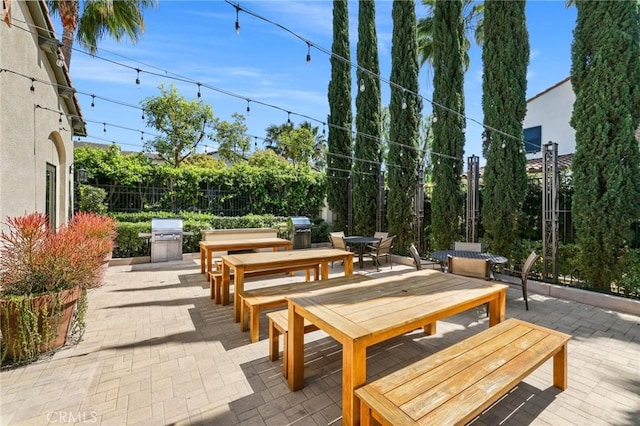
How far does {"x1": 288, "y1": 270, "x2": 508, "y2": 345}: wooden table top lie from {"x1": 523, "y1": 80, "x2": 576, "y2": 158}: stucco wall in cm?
1302

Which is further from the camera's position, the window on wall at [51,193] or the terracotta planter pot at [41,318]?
the window on wall at [51,193]

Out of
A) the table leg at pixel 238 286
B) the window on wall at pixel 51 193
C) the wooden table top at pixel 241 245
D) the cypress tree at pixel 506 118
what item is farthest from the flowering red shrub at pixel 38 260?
the cypress tree at pixel 506 118

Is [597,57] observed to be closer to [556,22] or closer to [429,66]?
[556,22]

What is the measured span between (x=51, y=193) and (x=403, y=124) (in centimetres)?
885

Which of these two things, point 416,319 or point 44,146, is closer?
point 416,319

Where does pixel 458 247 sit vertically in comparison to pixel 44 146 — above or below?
below

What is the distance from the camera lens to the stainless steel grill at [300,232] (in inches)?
372

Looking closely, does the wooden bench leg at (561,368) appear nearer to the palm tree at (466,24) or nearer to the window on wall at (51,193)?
the window on wall at (51,193)

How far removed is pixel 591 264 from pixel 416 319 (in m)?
4.89

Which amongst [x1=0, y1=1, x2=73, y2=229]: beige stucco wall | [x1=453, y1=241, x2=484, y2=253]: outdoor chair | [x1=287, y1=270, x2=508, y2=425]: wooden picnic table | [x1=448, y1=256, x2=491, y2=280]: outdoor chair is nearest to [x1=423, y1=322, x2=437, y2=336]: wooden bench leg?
[x1=287, y1=270, x2=508, y2=425]: wooden picnic table

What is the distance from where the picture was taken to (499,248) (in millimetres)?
6160

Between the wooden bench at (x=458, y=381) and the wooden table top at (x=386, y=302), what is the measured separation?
278 mm

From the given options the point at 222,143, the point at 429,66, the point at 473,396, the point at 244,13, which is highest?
the point at 429,66

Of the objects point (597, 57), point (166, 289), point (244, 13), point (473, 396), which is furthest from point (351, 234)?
point (473, 396)
